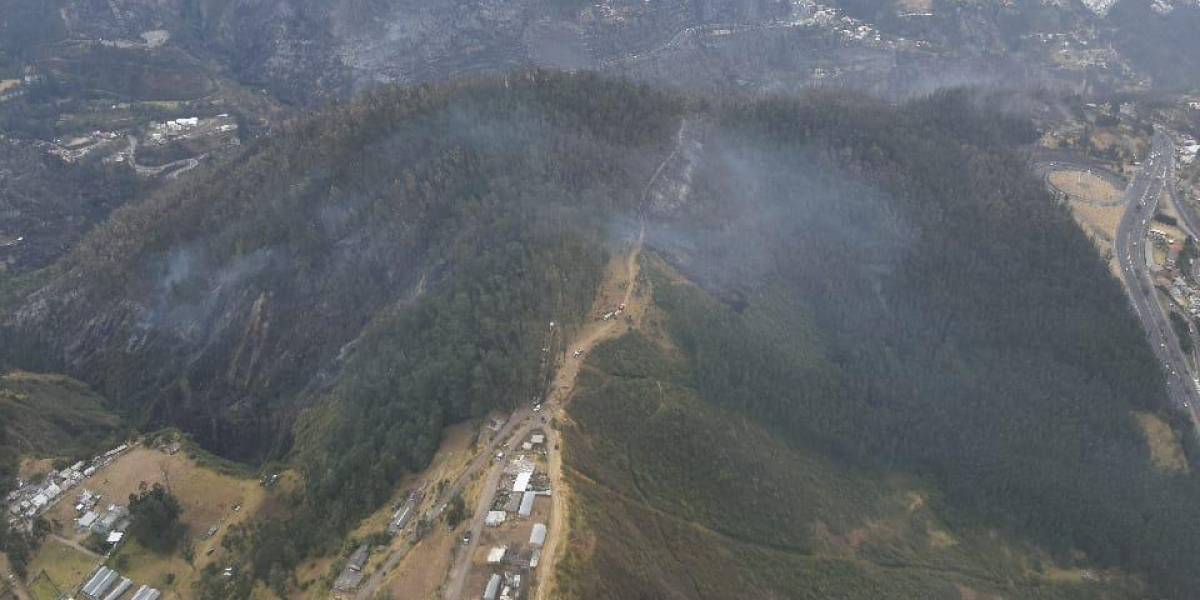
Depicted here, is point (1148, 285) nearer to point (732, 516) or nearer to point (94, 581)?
point (732, 516)

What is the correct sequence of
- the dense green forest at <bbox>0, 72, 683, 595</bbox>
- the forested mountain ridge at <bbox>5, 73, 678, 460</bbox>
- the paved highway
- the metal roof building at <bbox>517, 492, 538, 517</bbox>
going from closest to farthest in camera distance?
1. the metal roof building at <bbox>517, 492, 538, 517</bbox>
2. the dense green forest at <bbox>0, 72, 683, 595</bbox>
3. the forested mountain ridge at <bbox>5, 73, 678, 460</bbox>
4. the paved highway

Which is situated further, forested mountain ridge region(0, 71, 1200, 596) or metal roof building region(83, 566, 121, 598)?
forested mountain ridge region(0, 71, 1200, 596)

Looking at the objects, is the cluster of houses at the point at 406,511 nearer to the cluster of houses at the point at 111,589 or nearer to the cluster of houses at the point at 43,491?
the cluster of houses at the point at 111,589

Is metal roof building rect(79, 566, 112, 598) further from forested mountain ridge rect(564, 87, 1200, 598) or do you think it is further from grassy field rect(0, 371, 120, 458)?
forested mountain ridge rect(564, 87, 1200, 598)

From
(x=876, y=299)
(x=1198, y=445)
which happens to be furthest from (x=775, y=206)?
(x=1198, y=445)

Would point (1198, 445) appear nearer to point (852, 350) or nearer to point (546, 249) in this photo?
point (852, 350)

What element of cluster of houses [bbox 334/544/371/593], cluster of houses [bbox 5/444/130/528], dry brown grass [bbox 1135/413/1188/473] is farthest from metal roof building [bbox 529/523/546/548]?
dry brown grass [bbox 1135/413/1188/473]

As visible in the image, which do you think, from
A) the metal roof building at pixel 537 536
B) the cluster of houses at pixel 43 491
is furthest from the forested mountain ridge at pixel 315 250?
the metal roof building at pixel 537 536

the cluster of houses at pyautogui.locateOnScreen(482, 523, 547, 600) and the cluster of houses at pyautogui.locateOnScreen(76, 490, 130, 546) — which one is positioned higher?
the cluster of houses at pyautogui.locateOnScreen(482, 523, 547, 600)

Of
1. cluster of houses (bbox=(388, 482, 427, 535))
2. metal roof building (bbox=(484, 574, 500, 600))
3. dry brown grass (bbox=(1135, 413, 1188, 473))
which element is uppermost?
metal roof building (bbox=(484, 574, 500, 600))

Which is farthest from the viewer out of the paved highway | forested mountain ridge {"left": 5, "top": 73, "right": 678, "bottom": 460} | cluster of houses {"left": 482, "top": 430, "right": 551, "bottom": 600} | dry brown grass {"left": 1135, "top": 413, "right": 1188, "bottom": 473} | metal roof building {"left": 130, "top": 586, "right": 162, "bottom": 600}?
the paved highway
